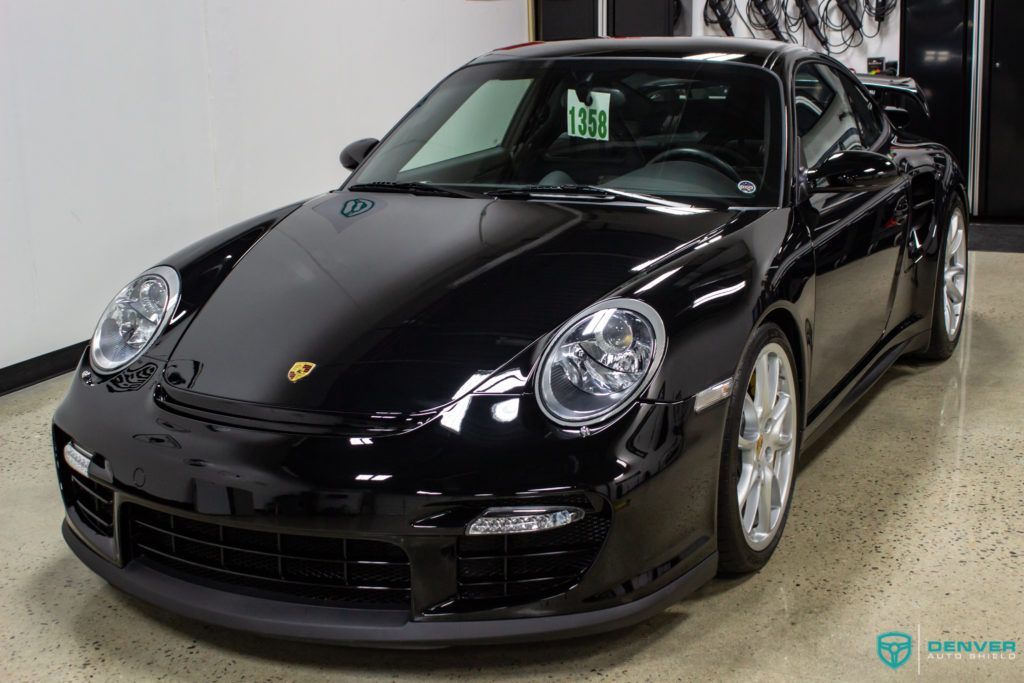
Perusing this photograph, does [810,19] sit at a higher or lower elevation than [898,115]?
higher

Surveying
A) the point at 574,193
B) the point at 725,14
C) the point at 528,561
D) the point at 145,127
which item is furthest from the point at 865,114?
the point at 725,14

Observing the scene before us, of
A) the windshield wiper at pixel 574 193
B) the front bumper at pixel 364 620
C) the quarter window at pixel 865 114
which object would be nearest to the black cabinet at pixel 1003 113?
the quarter window at pixel 865 114

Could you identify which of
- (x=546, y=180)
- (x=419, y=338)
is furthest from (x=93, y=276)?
(x=419, y=338)

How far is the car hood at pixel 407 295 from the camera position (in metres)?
2.12

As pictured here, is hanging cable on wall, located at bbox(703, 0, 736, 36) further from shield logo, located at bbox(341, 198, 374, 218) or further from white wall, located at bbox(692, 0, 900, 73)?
shield logo, located at bbox(341, 198, 374, 218)

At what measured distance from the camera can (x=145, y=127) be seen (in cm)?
467

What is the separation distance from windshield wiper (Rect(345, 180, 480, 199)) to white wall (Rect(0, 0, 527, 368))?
1688mm

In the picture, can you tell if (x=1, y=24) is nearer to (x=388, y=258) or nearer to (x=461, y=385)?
(x=388, y=258)

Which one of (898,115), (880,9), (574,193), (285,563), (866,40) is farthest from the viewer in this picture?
(866,40)

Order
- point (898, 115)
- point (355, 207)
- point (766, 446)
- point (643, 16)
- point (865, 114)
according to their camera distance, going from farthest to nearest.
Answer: point (643, 16) < point (898, 115) < point (865, 114) < point (355, 207) < point (766, 446)

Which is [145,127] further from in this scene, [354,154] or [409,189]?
[409,189]

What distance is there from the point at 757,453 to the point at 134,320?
1362 mm

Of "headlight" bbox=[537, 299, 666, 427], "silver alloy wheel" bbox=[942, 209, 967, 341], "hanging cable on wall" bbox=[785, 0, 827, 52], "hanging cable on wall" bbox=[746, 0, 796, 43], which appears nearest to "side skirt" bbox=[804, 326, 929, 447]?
"silver alloy wheel" bbox=[942, 209, 967, 341]

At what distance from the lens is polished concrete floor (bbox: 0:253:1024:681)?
2186 millimetres
